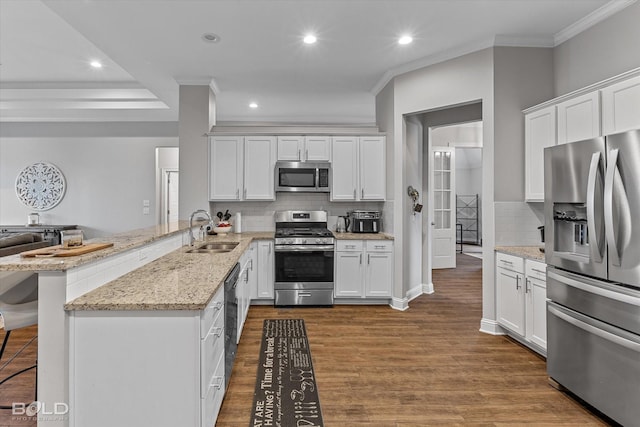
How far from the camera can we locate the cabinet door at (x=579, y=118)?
8.66 feet

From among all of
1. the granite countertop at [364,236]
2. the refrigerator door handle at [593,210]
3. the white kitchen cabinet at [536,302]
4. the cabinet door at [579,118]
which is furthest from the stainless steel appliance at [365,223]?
the refrigerator door handle at [593,210]

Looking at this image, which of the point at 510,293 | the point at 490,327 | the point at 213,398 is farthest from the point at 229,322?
the point at 490,327

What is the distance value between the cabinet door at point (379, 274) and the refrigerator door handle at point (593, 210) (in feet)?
8.14

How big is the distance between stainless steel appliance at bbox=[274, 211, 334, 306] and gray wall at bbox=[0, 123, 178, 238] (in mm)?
3874

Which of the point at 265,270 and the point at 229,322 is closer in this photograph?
the point at 229,322

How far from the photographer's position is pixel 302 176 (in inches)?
186

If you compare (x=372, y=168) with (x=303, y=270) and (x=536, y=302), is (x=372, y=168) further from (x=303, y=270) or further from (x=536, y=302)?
(x=536, y=302)

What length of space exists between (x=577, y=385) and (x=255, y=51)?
4109mm

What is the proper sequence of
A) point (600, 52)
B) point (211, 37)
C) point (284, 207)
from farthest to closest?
point (284, 207), point (211, 37), point (600, 52)

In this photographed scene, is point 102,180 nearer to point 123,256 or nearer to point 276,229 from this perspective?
point 276,229

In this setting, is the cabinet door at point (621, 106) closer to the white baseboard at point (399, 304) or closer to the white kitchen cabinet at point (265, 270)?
the white baseboard at point (399, 304)

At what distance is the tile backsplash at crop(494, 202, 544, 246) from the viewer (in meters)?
3.50

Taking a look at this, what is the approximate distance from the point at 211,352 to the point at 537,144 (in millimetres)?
3388

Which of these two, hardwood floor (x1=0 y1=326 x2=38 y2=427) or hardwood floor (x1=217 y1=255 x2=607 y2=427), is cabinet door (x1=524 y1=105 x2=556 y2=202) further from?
hardwood floor (x1=0 y1=326 x2=38 y2=427)
